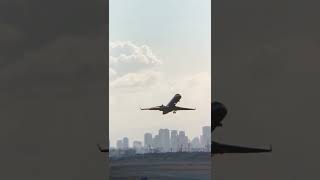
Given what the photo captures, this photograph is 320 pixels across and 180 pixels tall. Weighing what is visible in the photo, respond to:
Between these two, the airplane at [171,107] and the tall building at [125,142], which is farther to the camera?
the airplane at [171,107]

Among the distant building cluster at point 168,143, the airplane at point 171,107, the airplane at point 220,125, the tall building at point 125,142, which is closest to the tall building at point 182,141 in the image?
the distant building cluster at point 168,143

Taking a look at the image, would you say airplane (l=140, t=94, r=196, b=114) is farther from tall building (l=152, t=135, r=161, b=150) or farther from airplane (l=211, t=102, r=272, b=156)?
airplane (l=211, t=102, r=272, b=156)

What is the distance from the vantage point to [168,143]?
34.7 ft

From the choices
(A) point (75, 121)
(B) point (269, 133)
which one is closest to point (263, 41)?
(B) point (269, 133)

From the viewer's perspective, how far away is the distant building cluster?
9.94m

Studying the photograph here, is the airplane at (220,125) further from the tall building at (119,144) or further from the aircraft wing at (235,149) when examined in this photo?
the tall building at (119,144)

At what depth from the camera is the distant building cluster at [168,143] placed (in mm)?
9938

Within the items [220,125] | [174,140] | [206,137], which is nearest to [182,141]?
[174,140]

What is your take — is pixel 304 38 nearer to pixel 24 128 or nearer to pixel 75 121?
pixel 75 121

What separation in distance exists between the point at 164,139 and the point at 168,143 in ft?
0.46

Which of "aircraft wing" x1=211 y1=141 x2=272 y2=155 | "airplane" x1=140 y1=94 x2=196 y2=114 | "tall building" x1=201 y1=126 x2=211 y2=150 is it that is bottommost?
"aircraft wing" x1=211 y1=141 x2=272 y2=155

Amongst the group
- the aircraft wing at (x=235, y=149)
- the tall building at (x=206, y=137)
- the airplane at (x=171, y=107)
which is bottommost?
the aircraft wing at (x=235, y=149)

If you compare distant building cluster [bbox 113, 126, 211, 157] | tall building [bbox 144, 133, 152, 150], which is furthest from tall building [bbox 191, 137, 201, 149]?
tall building [bbox 144, 133, 152, 150]

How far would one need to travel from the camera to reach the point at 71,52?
927cm
